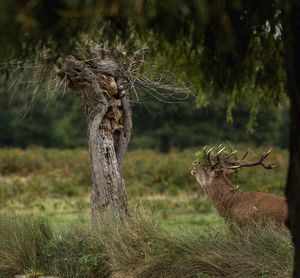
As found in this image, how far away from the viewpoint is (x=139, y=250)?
1072 centimetres

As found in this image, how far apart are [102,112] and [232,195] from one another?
2.61 m

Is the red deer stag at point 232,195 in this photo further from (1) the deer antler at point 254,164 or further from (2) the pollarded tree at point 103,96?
(2) the pollarded tree at point 103,96

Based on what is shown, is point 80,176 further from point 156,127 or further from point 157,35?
point 157,35

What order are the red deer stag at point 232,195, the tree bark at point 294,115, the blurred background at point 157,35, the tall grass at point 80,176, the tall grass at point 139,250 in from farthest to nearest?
the tall grass at point 80,176, the red deer stag at point 232,195, the tall grass at point 139,250, the tree bark at point 294,115, the blurred background at point 157,35

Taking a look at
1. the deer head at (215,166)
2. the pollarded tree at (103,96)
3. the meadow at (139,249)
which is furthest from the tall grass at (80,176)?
the meadow at (139,249)

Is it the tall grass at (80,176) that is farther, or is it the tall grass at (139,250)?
the tall grass at (80,176)

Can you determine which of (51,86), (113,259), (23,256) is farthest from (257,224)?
(51,86)

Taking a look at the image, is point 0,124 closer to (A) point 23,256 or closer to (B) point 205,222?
(B) point 205,222

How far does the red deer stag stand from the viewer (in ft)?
39.2

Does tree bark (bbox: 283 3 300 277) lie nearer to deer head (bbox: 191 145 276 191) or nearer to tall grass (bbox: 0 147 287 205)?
deer head (bbox: 191 145 276 191)

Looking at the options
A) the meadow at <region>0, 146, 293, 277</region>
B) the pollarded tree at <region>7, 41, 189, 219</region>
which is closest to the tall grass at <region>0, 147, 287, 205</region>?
the pollarded tree at <region>7, 41, 189, 219</region>

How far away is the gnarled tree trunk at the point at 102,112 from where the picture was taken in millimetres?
12727

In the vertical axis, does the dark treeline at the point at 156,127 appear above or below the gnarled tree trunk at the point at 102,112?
below

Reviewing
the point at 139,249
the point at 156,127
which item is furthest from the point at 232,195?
the point at 156,127
